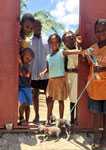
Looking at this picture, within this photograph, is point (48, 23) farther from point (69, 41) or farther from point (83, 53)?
point (83, 53)

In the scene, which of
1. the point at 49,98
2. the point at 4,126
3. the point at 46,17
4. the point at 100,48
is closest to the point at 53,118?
the point at 49,98

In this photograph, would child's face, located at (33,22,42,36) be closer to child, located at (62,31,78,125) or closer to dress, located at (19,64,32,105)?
child, located at (62,31,78,125)

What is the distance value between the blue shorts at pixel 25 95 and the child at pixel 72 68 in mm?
602

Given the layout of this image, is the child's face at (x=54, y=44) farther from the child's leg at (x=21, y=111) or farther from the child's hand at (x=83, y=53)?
the child's leg at (x=21, y=111)

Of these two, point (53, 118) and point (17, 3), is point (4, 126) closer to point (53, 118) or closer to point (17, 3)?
point (53, 118)

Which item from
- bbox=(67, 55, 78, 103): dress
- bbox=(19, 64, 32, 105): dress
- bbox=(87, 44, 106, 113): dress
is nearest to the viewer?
bbox=(87, 44, 106, 113): dress

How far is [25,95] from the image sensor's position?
8.50 m

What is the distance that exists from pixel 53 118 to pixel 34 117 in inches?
21.9

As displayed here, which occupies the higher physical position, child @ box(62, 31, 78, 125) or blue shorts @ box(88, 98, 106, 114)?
child @ box(62, 31, 78, 125)

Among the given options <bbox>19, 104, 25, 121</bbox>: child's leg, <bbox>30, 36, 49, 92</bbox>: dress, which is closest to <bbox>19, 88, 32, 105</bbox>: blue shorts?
<bbox>19, 104, 25, 121</bbox>: child's leg

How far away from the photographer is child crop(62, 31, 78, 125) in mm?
8570

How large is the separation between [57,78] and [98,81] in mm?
1030

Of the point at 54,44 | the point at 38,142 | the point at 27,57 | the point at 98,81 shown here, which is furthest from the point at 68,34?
the point at 38,142

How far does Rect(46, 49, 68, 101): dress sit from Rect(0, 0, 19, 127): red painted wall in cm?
69
